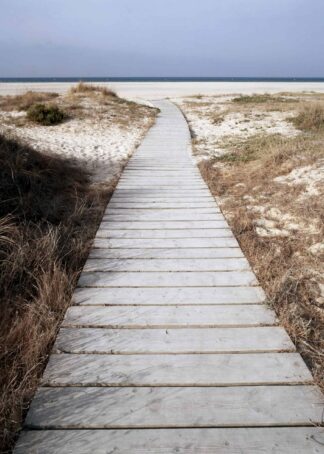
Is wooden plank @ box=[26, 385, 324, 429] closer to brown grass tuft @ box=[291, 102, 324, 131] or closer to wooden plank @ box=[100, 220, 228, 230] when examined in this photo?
wooden plank @ box=[100, 220, 228, 230]

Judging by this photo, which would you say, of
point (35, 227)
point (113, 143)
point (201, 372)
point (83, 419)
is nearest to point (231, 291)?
point (201, 372)

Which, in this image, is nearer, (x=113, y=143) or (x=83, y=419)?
(x=83, y=419)

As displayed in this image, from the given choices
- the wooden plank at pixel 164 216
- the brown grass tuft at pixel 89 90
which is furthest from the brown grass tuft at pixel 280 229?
the brown grass tuft at pixel 89 90

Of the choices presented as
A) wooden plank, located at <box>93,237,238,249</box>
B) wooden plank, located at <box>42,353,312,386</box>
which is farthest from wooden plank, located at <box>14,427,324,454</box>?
wooden plank, located at <box>93,237,238,249</box>

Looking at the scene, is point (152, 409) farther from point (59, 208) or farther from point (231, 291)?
point (59, 208)

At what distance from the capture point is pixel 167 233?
408cm

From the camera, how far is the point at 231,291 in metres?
2.89

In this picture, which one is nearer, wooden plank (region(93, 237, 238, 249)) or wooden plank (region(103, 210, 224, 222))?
wooden plank (region(93, 237, 238, 249))

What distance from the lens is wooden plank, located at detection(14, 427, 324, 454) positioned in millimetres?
1630

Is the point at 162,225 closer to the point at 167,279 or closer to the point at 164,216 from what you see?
the point at 164,216

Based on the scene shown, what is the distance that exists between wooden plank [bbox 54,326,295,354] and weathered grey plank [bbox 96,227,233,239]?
1.66m

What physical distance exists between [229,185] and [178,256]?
3113 millimetres

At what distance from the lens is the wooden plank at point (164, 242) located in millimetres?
3736

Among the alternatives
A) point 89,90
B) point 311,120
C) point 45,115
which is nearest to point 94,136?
point 45,115
